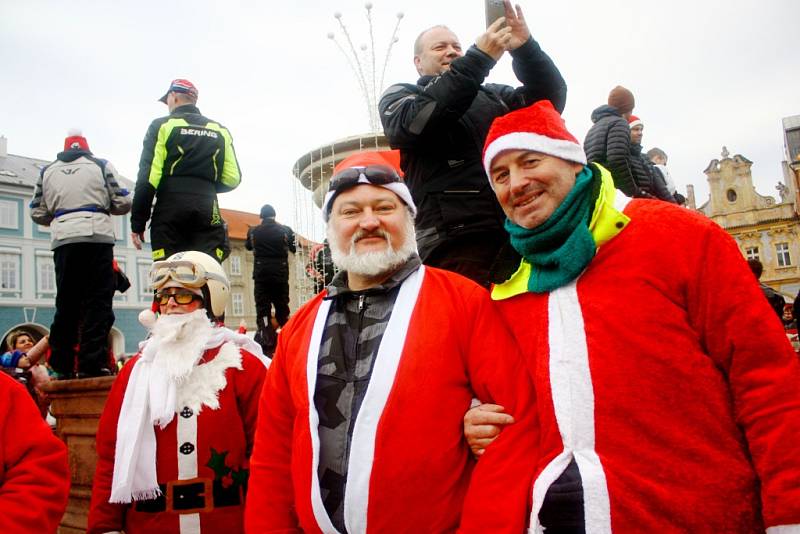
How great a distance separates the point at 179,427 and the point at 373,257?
1541 mm

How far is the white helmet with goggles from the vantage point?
357 centimetres

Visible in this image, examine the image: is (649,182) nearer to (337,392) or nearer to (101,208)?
(337,392)

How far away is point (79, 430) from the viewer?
4.79 meters

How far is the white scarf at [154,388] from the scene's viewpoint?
9.91ft

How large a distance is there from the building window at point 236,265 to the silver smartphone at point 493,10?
49668mm

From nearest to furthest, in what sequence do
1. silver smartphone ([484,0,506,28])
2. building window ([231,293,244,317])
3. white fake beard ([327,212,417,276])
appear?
1. white fake beard ([327,212,417,276])
2. silver smartphone ([484,0,506,28])
3. building window ([231,293,244,317])

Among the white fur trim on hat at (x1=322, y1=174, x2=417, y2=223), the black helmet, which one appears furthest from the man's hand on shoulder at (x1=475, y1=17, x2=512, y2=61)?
the black helmet

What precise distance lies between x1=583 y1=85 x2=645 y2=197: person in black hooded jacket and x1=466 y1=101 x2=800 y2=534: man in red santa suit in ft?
9.92

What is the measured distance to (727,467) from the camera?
1761mm

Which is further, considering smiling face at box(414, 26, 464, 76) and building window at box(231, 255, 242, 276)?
building window at box(231, 255, 242, 276)

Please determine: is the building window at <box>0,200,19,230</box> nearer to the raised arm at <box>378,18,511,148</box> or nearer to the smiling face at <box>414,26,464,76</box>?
the smiling face at <box>414,26,464,76</box>

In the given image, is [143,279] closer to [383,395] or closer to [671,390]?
[383,395]

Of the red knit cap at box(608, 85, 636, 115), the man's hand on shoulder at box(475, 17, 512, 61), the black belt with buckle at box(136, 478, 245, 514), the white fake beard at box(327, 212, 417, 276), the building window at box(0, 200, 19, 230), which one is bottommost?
the black belt with buckle at box(136, 478, 245, 514)

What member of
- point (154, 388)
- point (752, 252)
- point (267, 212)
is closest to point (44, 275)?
point (267, 212)
